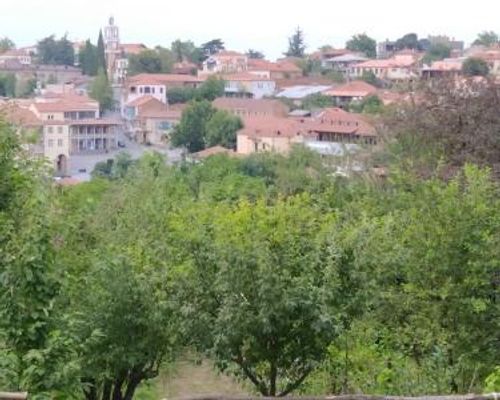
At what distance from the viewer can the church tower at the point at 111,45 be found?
294ft

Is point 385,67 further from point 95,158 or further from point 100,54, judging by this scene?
point 95,158

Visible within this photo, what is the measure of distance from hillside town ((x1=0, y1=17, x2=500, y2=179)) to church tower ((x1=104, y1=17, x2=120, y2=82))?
157 millimetres

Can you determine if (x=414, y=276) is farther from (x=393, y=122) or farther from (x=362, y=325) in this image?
(x=393, y=122)

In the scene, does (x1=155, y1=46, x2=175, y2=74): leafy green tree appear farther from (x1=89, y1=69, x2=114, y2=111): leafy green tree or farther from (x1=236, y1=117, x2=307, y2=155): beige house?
(x1=236, y1=117, x2=307, y2=155): beige house

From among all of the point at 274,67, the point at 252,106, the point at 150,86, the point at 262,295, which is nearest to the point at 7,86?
the point at 150,86

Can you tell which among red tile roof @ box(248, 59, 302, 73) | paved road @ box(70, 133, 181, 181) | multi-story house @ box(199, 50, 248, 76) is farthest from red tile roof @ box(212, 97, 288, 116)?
multi-story house @ box(199, 50, 248, 76)

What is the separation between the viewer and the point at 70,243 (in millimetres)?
9062

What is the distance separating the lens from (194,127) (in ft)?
176

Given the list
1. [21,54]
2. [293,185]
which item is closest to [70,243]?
[293,185]

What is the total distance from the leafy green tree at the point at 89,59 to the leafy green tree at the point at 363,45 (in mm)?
30586

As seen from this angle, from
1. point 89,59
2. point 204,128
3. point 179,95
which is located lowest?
point 204,128

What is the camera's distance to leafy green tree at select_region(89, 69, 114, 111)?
234 feet

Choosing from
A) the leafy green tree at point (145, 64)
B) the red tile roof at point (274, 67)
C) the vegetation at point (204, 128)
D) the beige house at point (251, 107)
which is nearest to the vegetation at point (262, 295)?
the vegetation at point (204, 128)

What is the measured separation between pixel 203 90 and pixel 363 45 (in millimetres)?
37275
